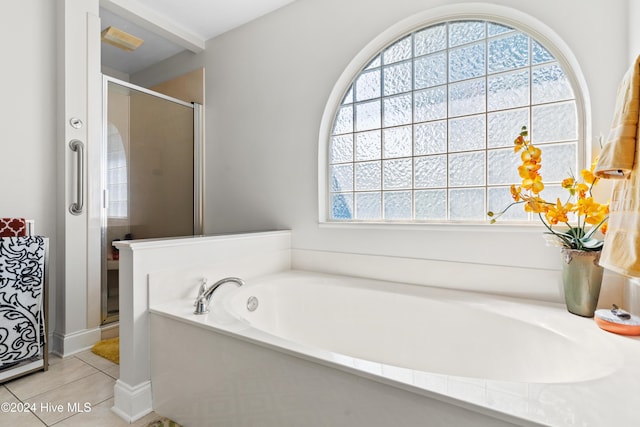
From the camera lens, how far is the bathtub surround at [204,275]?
141 centimetres

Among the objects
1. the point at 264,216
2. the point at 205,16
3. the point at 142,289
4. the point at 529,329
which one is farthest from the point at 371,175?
the point at 205,16

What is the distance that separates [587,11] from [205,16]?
2.44m

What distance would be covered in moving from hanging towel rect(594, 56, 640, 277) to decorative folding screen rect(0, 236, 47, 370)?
252 centimetres

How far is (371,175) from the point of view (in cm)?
215

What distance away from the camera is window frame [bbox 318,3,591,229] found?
4.99ft

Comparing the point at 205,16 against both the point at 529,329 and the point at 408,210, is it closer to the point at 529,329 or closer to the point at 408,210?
the point at 408,210

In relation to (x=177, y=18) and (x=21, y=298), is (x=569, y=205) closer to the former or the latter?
(x=21, y=298)

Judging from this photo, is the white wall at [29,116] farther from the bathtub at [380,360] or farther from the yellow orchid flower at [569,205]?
the yellow orchid flower at [569,205]

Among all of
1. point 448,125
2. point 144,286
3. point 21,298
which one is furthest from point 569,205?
point 21,298

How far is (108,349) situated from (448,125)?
2488 mm

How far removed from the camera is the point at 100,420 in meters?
1.38

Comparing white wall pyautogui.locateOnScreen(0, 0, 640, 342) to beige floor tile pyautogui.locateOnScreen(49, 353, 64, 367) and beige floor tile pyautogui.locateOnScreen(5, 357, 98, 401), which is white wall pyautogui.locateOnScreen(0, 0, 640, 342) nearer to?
beige floor tile pyautogui.locateOnScreen(49, 353, 64, 367)

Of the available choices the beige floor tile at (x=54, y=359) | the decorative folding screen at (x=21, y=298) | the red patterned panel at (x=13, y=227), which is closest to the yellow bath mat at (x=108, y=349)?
the beige floor tile at (x=54, y=359)

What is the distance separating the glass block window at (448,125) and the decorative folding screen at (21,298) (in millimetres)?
1716
